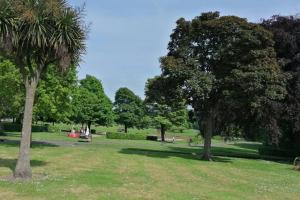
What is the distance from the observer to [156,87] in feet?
118

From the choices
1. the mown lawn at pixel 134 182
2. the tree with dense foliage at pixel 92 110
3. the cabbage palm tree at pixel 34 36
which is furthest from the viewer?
the tree with dense foliage at pixel 92 110

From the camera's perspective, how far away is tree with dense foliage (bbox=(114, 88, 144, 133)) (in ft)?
306

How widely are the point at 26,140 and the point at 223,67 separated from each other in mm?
18434

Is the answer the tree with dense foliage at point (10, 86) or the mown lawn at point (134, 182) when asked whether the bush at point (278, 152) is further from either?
the tree with dense foliage at point (10, 86)

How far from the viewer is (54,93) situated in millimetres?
39344

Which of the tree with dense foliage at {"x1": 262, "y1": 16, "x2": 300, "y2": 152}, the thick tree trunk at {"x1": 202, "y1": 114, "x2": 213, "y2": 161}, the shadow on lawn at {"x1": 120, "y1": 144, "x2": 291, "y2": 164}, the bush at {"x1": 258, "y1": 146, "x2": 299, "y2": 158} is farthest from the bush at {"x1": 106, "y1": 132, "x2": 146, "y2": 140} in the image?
the thick tree trunk at {"x1": 202, "y1": 114, "x2": 213, "y2": 161}

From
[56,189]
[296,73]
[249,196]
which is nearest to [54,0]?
[56,189]

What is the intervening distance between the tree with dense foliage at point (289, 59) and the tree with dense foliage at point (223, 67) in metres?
2.94

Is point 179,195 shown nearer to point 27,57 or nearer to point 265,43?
point 27,57

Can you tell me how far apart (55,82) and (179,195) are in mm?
24051

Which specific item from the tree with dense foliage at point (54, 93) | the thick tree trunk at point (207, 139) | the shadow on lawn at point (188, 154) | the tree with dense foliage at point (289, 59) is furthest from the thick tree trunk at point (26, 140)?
the tree with dense foliage at point (289, 59)

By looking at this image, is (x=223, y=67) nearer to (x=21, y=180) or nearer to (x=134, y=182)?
(x=134, y=182)

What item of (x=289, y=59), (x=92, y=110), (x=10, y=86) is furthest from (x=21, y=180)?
(x=92, y=110)

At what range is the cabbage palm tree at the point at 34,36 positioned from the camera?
1861 cm
